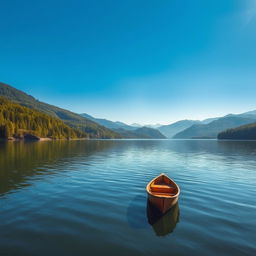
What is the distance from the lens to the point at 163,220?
42.9ft

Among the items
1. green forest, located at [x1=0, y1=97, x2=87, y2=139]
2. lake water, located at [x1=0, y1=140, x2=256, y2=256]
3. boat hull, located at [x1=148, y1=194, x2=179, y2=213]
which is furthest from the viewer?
green forest, located at [x1=0, y1=97, x2=87, y2=139]

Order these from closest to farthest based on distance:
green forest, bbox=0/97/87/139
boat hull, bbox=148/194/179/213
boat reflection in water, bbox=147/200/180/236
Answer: boat reflection in water, bbox=147/200/180/236, boat hull, bbox=148/194/179/213, green forest, bbox=0/97/87/139

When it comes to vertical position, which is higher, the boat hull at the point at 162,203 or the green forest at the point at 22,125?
the green forest at the point at 22,125

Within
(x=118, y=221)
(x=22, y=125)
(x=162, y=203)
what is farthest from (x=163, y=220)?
(x=22, y=125)

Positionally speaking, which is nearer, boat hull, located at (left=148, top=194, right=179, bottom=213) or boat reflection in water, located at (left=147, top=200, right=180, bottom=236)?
boat reflection in water, located at (left=147, top=200, right=180, bottom=236)

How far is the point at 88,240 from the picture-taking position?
1038 centimetres

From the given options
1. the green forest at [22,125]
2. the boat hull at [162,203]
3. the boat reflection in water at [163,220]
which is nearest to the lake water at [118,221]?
the boat reflection in water at [163,220]

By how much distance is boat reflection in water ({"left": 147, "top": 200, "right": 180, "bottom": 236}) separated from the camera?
11758 millimetres

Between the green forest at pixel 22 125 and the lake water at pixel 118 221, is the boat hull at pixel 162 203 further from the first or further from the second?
the green forest at pixel 22 125

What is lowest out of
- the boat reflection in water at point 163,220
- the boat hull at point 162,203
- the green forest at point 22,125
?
the boat reflection in water at point 163,220

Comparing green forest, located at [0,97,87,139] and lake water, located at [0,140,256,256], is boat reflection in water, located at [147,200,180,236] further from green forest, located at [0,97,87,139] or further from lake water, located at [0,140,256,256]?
green forest, located at [0,97,87,139]

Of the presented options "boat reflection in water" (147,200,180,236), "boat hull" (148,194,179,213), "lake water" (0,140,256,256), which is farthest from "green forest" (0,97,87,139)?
"boat hull" (148,194,179,213)

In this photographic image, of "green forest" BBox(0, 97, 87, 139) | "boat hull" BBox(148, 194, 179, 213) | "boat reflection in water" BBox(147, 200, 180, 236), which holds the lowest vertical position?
"boat reflection in water" BBox(147, 200, 180, 236)

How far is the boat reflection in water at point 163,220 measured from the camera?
11.8m
